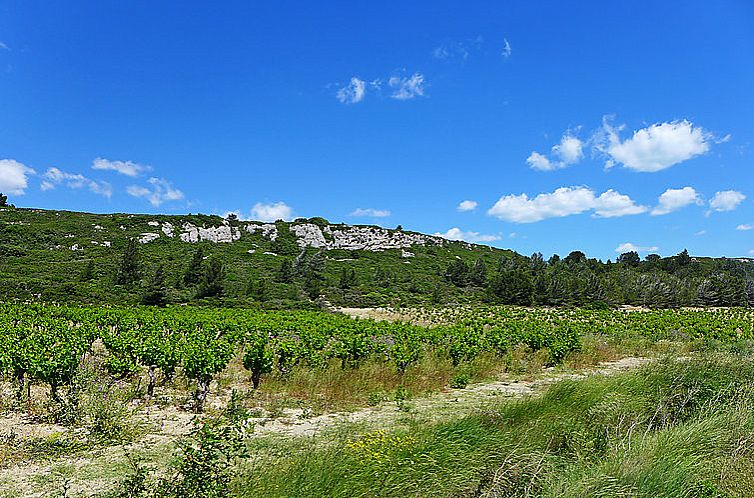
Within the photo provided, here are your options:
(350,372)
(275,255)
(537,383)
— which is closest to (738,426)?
(537,383)

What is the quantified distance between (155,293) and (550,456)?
127 feet

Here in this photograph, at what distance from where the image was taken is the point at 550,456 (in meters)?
5.38

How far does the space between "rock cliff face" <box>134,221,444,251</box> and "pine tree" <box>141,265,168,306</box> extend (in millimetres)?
29540

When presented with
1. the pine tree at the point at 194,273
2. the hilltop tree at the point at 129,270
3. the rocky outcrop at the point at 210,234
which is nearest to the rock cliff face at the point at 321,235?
the rocky outcrop at the point at 210,234

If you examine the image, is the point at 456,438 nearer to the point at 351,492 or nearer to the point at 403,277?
the point at 351,492

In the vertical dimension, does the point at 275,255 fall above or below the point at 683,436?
above

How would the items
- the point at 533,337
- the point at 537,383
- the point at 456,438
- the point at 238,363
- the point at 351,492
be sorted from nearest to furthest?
the point at 351,492 < the point at 456,438 < the point at 537,383 < the point at 238,363 < the point at 533,337

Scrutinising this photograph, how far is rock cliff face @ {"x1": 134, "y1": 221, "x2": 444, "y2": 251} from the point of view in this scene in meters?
72.6

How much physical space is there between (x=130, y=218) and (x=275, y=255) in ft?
78.1

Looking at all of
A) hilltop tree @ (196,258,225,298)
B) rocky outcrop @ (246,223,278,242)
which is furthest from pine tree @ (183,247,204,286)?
rocky outcrop @ (246,223,278,242)

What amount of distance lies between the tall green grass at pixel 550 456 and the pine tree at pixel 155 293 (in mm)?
36870

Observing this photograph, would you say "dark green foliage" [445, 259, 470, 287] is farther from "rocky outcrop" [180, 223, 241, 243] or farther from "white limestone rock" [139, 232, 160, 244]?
"white limestone rock" [139, 232, 160, 244]

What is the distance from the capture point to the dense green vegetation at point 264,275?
4266 cm

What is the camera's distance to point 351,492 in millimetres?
4234
